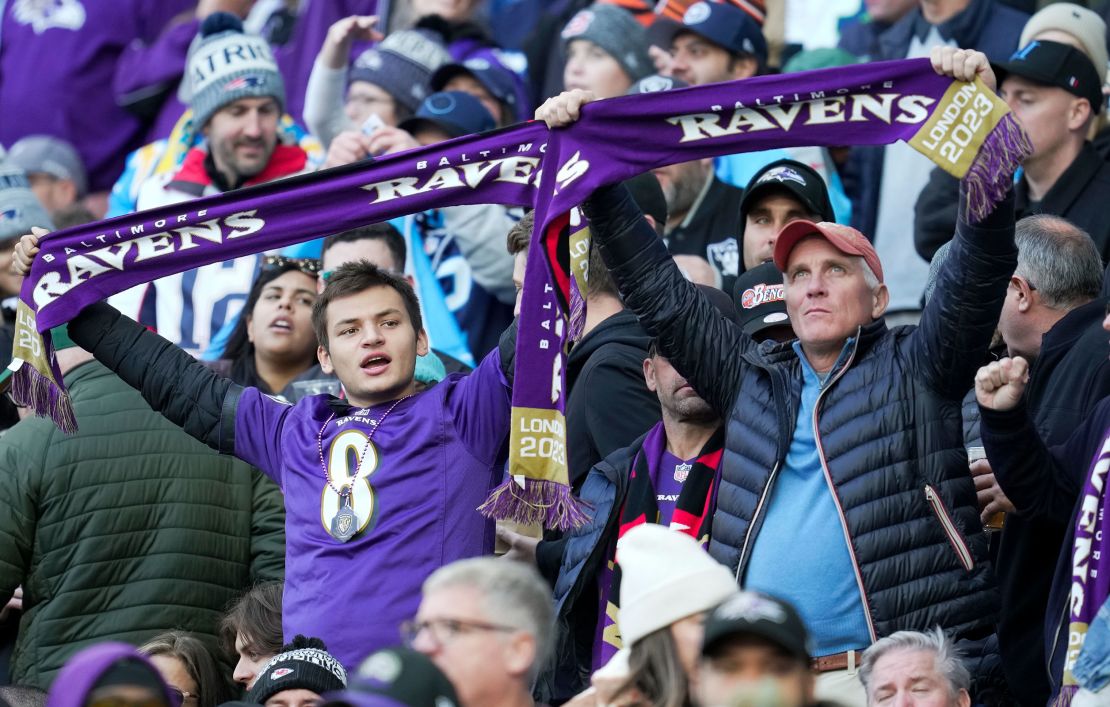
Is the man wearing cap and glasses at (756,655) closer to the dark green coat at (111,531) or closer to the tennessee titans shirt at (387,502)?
the tennessee titans shirt at (387,502)

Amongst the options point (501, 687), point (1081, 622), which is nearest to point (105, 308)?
point (501, 687)

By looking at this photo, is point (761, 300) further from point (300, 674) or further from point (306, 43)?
point (306, 43)

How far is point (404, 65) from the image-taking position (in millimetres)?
10398

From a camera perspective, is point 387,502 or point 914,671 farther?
point 387,502

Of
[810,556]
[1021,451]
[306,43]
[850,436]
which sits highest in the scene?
[306,43]

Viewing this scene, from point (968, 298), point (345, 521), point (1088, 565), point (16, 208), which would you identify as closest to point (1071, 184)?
point (968, 298)

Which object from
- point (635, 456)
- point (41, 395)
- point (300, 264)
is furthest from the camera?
point (300, 264)

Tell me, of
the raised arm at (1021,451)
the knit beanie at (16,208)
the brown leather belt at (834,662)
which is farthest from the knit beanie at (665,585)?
the knit beanie at (16,208)

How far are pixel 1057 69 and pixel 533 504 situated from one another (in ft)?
11.3

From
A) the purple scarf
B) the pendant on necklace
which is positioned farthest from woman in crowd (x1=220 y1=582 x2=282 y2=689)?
the purple scarf

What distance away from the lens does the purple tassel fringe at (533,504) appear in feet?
19.7

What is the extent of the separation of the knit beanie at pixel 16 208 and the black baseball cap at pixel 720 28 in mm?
3283

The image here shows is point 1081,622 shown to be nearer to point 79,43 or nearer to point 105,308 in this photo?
point 105,308

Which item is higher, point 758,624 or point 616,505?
point 616,505
